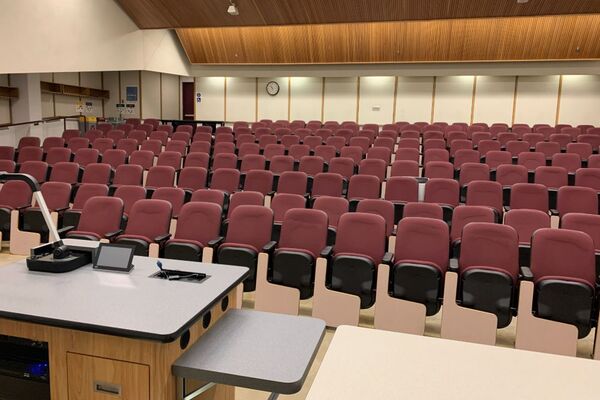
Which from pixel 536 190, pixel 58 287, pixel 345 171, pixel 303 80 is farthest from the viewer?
pixel 303 80

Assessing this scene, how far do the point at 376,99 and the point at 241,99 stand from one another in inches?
160

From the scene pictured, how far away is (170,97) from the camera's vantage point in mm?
14922

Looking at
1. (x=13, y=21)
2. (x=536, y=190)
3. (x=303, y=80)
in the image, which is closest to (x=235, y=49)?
(x=303, y=80)

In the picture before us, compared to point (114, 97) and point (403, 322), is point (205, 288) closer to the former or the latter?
point (403, 322)

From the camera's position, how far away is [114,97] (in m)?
14.8

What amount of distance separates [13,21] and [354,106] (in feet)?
27.8

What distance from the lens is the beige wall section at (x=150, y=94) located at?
1444 cm

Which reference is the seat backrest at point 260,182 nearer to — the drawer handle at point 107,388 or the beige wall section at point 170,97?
the drawer handle at point 107,388

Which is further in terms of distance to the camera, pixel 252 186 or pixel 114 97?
pixel 114 97

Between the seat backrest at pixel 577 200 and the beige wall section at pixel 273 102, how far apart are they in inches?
396

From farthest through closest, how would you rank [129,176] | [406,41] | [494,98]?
[494,98], [406,41], [129,176]

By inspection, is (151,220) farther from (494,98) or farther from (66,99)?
(494,98)

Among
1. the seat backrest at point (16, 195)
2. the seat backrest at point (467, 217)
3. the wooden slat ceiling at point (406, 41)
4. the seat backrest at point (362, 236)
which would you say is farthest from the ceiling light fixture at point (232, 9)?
the seat backrest at point (467, 217)

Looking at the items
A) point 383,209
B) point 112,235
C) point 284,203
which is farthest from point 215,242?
point 383,209
